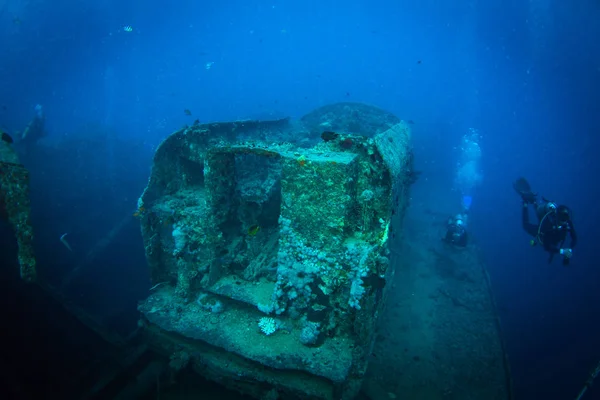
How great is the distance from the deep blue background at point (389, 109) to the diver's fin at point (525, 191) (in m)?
7.51

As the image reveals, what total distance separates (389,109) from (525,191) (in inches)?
1698

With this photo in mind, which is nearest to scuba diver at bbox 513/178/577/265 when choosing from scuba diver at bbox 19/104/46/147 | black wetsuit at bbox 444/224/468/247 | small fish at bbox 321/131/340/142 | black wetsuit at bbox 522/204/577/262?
black wetsuit at bbox 522/204/577/262

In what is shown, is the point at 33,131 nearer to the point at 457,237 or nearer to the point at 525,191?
the point at 457,237

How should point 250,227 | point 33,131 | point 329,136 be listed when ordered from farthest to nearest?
Result: point 33,131, point 250,227, point 329,136

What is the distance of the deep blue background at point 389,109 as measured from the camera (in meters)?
11.2

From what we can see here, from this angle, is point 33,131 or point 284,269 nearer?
point 284,269

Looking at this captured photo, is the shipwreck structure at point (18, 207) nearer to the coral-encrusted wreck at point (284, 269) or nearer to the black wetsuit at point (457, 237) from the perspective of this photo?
the coral-encrusted wreck at point (284, 269)

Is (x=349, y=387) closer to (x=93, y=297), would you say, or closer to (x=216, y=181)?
(x=216, y=181)

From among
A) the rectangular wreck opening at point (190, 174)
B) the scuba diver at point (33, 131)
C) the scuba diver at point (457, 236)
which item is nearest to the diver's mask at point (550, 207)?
the scuba diver at point (457, 236)

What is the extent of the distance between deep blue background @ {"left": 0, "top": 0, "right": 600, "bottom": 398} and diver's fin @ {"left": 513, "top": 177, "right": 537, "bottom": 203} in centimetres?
751

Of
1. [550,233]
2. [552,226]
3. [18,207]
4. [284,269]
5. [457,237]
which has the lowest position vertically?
[457,237]

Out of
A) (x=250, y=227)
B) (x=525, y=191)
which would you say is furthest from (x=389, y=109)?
(x=250, y=227)

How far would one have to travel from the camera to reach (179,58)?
94438 mm

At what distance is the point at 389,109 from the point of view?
48.2m
